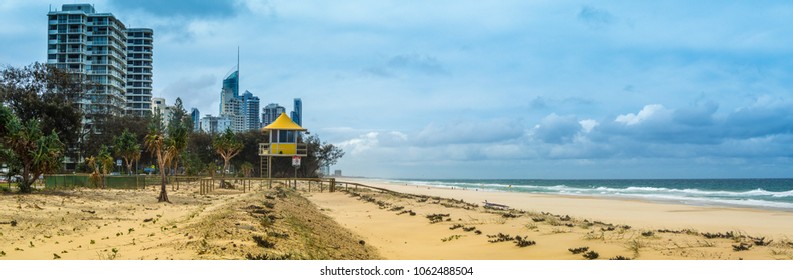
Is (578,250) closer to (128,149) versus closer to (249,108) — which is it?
(128,149)

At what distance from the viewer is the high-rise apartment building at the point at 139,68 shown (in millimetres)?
151125

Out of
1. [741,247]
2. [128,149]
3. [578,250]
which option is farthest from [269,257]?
[128,149]

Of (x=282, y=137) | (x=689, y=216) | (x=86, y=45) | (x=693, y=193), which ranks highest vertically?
(x=86, y=45)

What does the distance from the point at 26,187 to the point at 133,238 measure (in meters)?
20.1

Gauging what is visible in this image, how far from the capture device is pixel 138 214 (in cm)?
2427

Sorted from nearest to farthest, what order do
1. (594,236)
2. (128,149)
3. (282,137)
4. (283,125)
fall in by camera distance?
(594,236) → (283,125) → (282,137) → (128,149)

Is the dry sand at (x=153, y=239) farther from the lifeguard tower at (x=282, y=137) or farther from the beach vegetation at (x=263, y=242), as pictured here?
the lifeguard tower at (x=282, y=137)

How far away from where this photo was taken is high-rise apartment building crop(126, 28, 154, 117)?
151 metres

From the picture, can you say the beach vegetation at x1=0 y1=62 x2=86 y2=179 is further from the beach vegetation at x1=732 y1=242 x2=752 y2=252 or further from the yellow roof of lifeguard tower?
the beach vegetation at x1=732 y1=242 x2=752 y2=252

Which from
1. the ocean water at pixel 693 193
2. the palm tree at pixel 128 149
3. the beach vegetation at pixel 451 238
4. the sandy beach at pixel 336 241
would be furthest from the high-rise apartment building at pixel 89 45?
the beach vegetation at pixel 451 238

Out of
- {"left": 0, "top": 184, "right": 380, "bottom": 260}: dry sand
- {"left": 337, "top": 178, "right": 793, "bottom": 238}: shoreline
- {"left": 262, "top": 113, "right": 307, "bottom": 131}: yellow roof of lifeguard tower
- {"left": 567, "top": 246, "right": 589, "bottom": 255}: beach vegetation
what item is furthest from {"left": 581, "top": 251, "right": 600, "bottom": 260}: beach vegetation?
{"left": 262, "top": 113, "right": 307, "bottom": 131}: yellow roof of lifeguard tower

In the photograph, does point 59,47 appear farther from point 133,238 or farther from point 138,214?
point 133,238

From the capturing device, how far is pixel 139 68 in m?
154
